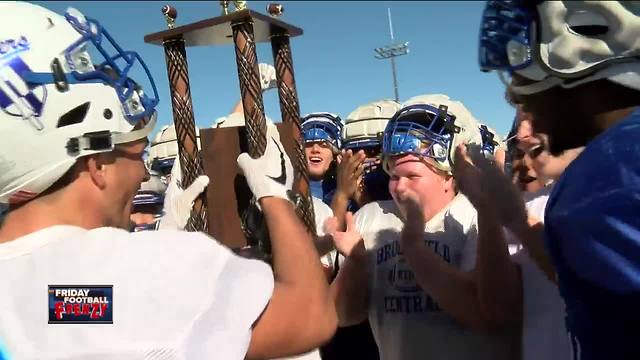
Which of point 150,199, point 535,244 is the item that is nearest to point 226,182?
point 535,244

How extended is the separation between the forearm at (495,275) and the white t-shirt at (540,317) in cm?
4

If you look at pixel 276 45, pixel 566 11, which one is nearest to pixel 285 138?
pixel 276 45

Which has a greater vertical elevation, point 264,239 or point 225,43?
point 225,43

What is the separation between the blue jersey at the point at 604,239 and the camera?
1.31m

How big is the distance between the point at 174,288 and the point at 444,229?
1626mm

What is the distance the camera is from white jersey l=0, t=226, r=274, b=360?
62.9 inches

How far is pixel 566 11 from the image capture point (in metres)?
1.52

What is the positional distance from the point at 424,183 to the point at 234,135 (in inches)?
39.3

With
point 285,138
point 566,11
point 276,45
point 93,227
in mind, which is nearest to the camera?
point 566,11

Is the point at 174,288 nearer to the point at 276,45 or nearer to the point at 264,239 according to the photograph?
the point at 264,239

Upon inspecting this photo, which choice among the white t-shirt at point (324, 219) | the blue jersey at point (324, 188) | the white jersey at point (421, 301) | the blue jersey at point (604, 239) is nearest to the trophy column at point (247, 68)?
the white jersey at point (421, 301)

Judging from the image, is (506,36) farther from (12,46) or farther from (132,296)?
(12,46)

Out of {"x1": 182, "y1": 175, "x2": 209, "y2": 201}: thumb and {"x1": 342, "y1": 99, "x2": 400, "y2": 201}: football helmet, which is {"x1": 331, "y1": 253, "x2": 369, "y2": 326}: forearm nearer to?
{"x1": 182, "y1": 175, "x2": 209, "y2": 201}: thumb

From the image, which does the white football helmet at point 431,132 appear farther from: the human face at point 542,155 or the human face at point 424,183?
the human face at point 542,155
